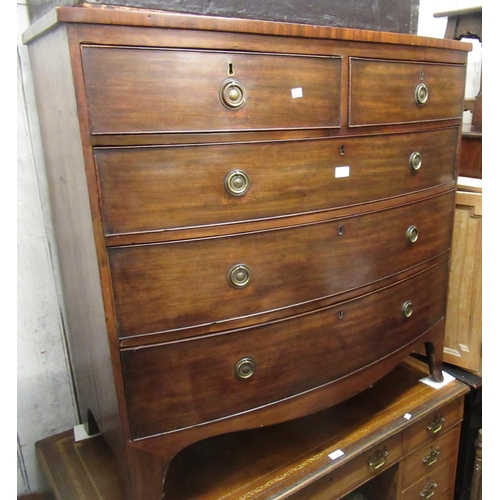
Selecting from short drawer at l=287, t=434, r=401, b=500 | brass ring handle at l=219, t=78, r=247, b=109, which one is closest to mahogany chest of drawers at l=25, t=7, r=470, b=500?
brass ring handle at l=219, t=78, r=247, b=109

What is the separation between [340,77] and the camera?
1.05 metres

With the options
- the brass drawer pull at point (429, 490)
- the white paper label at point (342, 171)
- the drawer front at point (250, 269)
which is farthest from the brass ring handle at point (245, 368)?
the brass drawer pull at point (429, 490)

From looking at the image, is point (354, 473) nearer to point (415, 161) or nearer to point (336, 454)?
point (336, 454)

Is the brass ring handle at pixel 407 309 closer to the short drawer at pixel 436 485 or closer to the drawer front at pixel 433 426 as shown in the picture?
the drawer front at pixel 433 426

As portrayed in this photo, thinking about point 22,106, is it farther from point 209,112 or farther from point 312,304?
point 312,304

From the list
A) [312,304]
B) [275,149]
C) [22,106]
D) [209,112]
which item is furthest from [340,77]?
[22,106]

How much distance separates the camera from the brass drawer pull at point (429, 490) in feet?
5.16

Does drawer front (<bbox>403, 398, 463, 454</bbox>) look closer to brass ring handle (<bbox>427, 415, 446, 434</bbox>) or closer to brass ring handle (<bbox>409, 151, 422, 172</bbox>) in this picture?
brass ring handle (<bbox>427, 415, 446, 434</bbox>)

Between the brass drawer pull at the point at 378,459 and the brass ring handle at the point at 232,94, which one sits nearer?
the brass ring handle at the point at 232,94

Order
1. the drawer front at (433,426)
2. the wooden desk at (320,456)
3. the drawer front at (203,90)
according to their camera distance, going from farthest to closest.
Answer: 1. the drawer front at (433,426)
2. the wooden desk at (320,456)
3. the drawer front at (203,90)

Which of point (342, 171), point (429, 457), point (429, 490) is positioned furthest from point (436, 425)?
point (342, 171)

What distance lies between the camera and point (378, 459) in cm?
138

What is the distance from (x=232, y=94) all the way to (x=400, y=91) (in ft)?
1.64

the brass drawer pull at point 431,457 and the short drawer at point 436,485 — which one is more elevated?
the brass drawer pull at point 431,457
